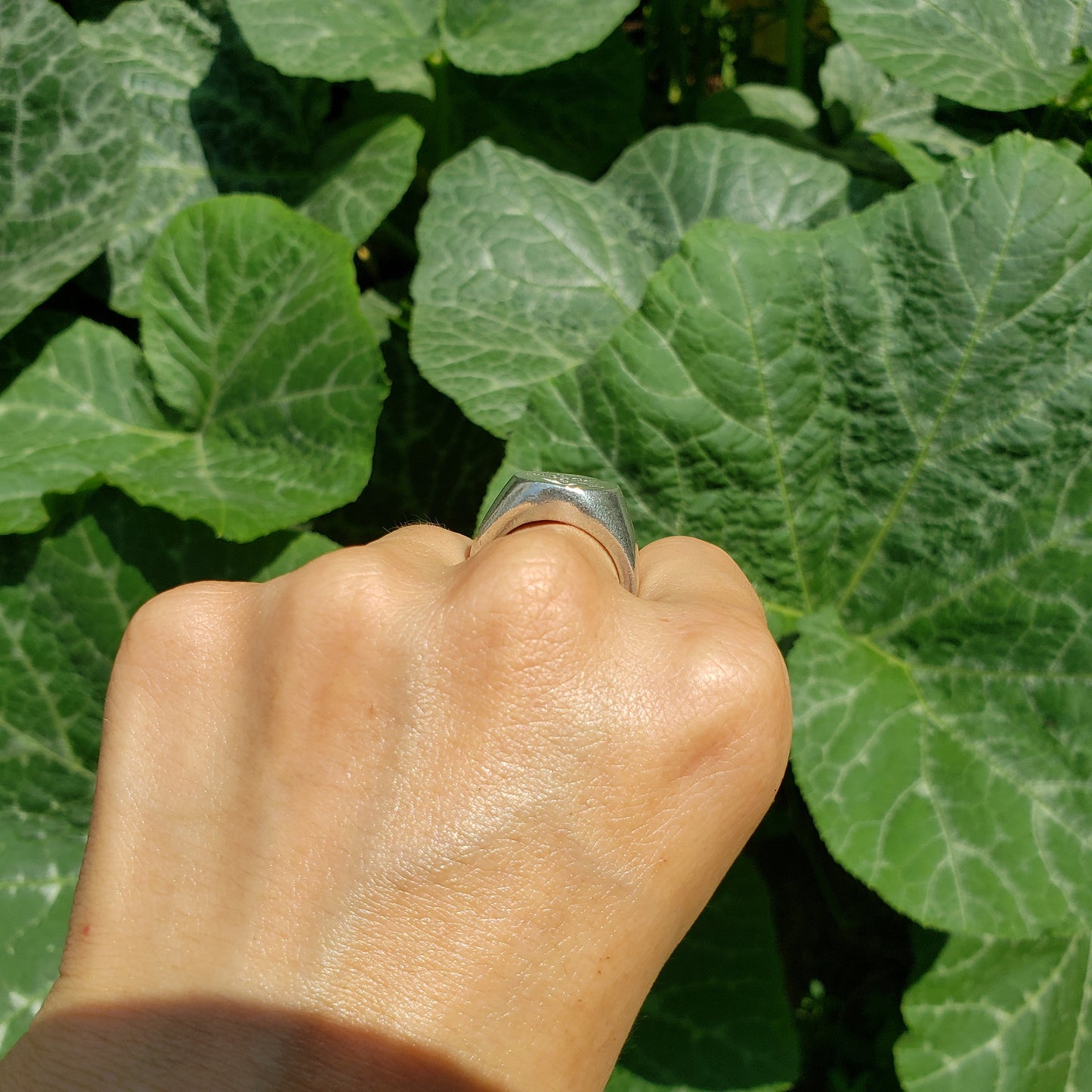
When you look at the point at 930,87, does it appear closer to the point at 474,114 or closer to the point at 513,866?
the point at 474,114

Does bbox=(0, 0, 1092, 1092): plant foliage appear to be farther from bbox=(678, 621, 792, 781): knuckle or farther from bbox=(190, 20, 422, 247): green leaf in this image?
bbox=(678, 621, 792, 781): knuckle

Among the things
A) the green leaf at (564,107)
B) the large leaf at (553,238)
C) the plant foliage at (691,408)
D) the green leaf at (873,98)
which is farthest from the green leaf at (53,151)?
the green leaf at (873,98)

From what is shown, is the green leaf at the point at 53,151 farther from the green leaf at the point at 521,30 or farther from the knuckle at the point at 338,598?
the knuckle at the point at 338,598

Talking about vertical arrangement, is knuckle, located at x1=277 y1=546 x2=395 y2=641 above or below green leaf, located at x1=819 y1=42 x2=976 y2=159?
above

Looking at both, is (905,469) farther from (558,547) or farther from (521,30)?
(521,30)

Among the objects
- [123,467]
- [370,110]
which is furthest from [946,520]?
[370,110]

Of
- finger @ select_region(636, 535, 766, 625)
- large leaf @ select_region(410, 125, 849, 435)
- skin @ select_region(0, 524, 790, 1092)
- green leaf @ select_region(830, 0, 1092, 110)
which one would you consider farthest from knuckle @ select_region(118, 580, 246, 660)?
green leaf @ select_region(830, 0, 1092, 110)
